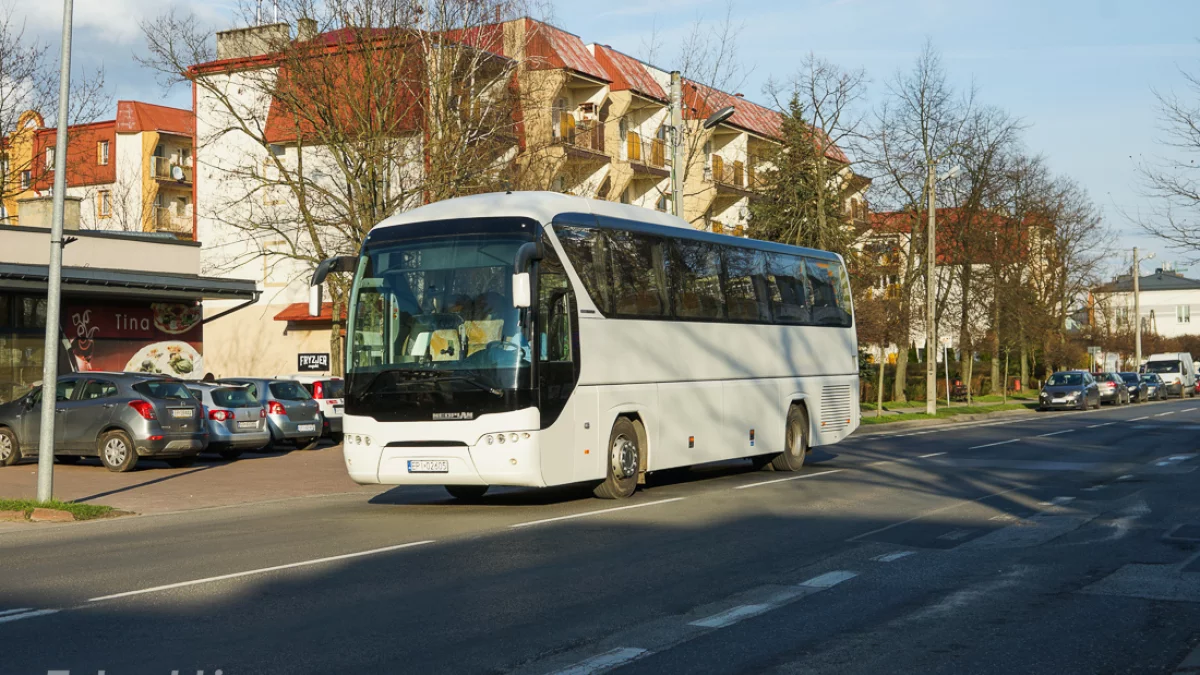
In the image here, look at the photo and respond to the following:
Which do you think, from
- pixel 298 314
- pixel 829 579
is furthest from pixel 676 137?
pixel 298 314

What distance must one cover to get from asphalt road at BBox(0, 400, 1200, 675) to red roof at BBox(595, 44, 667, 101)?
1458 inches

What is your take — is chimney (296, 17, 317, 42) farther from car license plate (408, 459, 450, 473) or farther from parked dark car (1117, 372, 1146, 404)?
parked dark car (1117, 372, 1146, 404)

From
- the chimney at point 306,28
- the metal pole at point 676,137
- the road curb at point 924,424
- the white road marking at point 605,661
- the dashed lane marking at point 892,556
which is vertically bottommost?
the white road marking at point 605,661

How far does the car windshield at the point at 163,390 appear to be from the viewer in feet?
71.3

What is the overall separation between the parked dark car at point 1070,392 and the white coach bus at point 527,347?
36480mm

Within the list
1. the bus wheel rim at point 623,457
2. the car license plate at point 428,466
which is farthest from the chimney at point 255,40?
the car license plate at point 428,466

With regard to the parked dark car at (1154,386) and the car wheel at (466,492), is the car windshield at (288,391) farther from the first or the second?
the parked dark car at (1154,386)

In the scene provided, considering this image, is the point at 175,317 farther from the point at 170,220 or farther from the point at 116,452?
the point at 170,220

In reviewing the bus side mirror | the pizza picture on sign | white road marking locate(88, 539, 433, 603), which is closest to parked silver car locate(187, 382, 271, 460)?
the pizza picture on sign

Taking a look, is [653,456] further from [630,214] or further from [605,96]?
[605,96]

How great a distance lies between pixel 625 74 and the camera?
5422 centimetres

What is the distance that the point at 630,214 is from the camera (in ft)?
55.8

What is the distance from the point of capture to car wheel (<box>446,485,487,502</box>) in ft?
55.5

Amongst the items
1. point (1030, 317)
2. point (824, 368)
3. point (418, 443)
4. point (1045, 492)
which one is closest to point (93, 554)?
point (418, 443)
